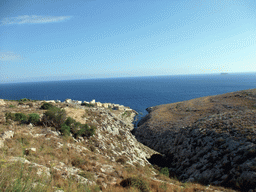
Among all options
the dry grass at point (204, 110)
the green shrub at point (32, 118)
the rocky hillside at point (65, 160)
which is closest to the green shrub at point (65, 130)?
the rocky hillside at point (65, 160)

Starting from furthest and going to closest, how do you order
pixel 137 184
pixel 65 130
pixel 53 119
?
pixel 53 119, pixel 65 130, pixel 137 184

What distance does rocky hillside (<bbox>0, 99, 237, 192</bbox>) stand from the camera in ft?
17.4

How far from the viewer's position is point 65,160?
9.43m

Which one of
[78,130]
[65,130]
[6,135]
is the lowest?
[78,130]

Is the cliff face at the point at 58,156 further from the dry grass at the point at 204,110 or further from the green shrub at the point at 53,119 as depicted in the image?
the dry grass at the point at 204,110

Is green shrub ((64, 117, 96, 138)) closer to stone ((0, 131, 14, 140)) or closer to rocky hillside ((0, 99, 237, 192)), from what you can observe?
rocky hillside ((0, 99, 237, 192))

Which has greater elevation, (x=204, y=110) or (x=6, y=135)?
(x=6, y=135)

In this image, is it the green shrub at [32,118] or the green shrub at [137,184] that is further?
the green shrub at [32,118]

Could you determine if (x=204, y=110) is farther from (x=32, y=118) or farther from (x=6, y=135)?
(x=6, y=135)

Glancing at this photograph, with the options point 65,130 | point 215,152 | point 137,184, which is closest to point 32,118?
point 65,130

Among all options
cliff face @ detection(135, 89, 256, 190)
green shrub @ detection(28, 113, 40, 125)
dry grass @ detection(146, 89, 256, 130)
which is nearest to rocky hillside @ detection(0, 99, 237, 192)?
green shrub @ detection(28, 113, 40, 125)

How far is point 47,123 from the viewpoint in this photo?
15250mm

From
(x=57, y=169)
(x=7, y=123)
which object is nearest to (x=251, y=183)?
(x=57, y=169)

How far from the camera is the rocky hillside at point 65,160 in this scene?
529 cm
